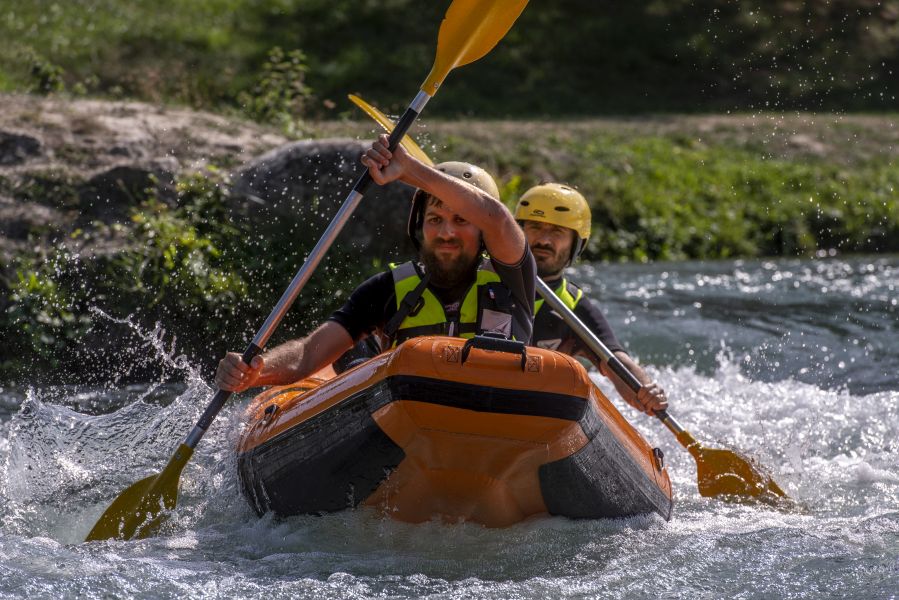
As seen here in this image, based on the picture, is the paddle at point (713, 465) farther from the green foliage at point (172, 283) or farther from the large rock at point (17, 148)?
the large rock at point (17, 148)

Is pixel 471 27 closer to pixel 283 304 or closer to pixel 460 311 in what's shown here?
pixel 460 311

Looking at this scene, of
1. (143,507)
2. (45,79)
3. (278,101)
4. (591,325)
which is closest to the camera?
(143,507)

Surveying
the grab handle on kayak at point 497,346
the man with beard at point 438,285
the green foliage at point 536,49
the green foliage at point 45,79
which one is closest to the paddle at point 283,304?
the man with beard at point 438,285

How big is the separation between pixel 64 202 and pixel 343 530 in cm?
515

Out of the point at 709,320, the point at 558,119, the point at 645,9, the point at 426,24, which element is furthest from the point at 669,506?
the point at 645,9

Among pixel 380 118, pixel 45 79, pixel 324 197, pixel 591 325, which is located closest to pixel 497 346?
pixel 380 118

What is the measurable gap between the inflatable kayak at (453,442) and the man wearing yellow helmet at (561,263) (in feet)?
4.20

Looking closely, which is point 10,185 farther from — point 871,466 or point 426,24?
point 426,24

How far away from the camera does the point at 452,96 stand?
57.1 feet

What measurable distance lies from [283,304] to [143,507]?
953 millimetres

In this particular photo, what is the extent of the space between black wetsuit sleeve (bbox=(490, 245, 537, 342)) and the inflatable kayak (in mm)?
479

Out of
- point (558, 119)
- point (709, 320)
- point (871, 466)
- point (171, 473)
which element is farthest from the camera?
point (558, 119)

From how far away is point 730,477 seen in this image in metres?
5.76

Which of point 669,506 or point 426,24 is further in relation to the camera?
point 426,24
